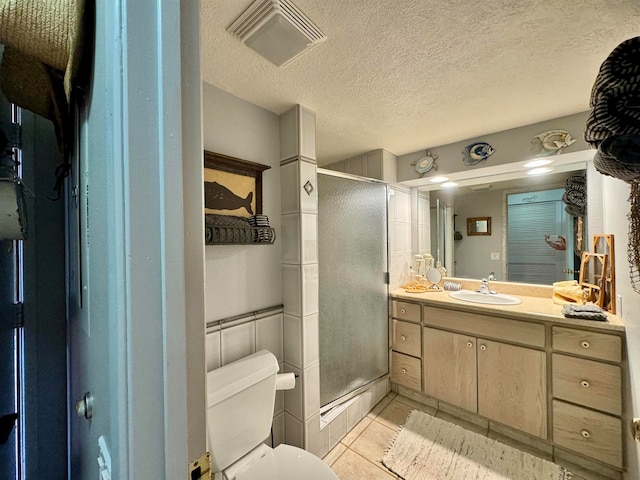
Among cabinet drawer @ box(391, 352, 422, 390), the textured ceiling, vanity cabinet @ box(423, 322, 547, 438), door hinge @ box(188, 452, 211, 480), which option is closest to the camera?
door hinge @ box(188, 452, 211, 480)

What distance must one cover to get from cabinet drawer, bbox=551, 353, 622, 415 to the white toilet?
1.48m

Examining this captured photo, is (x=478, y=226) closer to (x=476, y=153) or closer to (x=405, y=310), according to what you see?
(x=476, y=153)

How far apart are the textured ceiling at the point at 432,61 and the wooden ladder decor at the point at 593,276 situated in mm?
965

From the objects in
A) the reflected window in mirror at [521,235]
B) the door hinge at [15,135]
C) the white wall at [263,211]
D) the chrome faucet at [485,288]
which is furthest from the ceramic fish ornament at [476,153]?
the door hinge at [15,135]

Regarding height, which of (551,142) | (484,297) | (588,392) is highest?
(551,142)

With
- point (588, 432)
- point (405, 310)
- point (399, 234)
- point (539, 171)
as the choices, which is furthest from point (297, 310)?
point (539, 171)

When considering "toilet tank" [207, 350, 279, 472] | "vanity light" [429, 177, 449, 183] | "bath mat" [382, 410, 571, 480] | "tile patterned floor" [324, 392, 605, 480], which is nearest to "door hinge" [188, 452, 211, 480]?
"toilet tank" [207, 350, 279, 472]

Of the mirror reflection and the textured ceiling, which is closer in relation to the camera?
the textured ceiling

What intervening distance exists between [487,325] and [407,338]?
2.03ft

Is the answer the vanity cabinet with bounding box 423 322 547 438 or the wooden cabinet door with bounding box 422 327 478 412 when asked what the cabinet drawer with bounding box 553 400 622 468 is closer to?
the vanity cabinet with bounding box 423 322 547 438

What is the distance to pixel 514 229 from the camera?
6.94 feet

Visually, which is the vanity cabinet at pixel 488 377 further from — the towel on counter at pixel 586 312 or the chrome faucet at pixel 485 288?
the chrome faucet at pixel 485 288

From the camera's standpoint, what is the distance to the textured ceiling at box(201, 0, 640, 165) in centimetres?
92

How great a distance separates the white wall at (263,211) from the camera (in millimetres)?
1299
